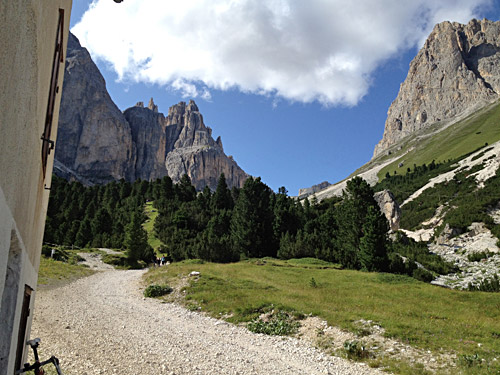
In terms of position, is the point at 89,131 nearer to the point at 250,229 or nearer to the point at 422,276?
the point at 250,229

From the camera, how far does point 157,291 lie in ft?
70.7

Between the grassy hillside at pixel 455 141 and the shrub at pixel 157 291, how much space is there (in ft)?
464

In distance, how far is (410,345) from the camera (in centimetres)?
1115

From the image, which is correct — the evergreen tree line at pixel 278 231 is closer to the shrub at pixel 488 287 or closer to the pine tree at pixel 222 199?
the pine tree at pixel 222 199

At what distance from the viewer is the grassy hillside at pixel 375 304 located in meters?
11.4

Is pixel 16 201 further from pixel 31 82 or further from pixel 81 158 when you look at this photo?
pixel 81 158

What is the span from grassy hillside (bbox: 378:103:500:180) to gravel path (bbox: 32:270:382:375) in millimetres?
145222

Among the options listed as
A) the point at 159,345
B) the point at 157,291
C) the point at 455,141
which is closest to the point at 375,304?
the point at 159,345

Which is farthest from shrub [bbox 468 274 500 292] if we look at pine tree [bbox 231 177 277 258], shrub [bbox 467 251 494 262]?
pine tree [bbox 231 177 277 258]

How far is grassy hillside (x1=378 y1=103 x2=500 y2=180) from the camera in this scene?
137250 mm

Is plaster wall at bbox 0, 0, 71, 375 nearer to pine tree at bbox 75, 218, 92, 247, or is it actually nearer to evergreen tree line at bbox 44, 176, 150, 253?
evergreen tree line at bbox 44, 176, 150, 253

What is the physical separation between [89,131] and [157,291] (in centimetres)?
17858

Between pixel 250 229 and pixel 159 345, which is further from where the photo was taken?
pixel 250 229

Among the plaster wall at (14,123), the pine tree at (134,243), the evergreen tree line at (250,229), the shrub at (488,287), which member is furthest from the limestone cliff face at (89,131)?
the plaster wall at (14,123)
